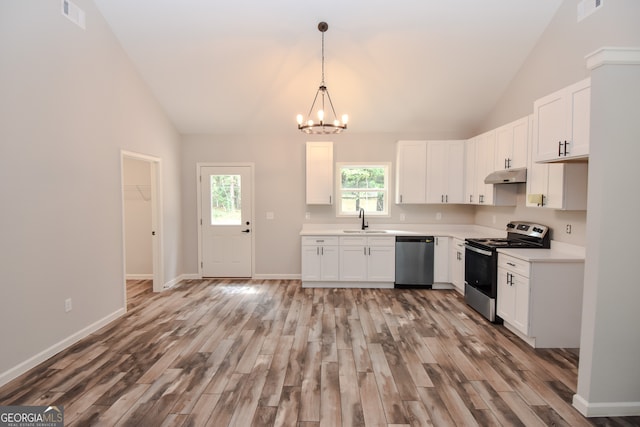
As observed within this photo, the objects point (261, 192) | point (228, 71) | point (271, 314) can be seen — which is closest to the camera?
point (271, 314)

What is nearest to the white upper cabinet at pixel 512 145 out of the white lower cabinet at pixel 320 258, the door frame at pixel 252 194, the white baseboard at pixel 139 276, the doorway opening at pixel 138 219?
the white lower cabinet at pixel 320 258

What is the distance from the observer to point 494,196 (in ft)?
15.2

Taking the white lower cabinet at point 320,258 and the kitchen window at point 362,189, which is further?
the kitchen window at point 362,189

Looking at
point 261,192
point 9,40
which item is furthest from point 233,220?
point 9,40

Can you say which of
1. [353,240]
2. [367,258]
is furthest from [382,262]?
[353,240]

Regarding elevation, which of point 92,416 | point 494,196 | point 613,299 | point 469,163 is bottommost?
point 92,416

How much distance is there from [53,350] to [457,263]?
5073mm

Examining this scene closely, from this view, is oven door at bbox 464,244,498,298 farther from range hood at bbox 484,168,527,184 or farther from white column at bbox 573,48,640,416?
white column at bbox 573,48,640,416

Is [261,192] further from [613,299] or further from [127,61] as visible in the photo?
[613,299]

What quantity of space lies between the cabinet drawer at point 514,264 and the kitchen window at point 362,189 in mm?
2375

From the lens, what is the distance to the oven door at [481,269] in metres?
3.86

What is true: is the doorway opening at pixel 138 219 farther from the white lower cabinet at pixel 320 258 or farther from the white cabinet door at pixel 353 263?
the white cabinet door at pixel 353 263

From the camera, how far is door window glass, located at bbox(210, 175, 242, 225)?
233 inches

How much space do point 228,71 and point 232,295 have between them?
3.29 meters
